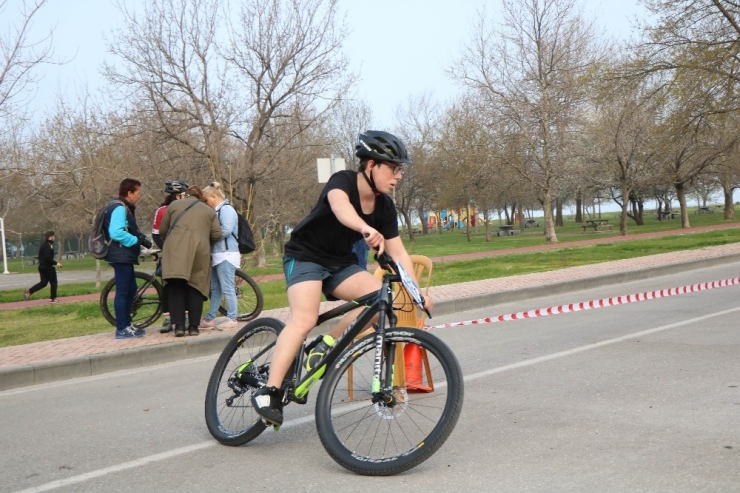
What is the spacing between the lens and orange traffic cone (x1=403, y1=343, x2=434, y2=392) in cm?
438

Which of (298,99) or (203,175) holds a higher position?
(298,99)

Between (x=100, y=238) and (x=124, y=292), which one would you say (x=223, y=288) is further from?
(x=100, y=238)

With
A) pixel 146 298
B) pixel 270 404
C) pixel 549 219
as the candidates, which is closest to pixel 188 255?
pixel 146 298

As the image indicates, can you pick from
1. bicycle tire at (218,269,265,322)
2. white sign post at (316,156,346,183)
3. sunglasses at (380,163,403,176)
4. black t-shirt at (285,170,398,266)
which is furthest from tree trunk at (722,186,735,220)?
sunglasses at (380,163,403,176)

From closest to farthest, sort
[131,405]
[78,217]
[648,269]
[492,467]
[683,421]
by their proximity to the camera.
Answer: [492,467] → [683,421] → [131,405] → [648,269] → [78,217]

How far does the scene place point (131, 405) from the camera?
663 cm

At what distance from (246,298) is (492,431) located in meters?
7.03

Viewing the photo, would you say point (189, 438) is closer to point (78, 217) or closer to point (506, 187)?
point (78, 217)

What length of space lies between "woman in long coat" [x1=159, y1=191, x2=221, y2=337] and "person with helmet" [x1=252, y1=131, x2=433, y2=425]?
4944 millimetres

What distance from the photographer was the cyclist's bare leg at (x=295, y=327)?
469 cm

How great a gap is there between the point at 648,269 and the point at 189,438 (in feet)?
42.8

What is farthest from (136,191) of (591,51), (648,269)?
(591,51)

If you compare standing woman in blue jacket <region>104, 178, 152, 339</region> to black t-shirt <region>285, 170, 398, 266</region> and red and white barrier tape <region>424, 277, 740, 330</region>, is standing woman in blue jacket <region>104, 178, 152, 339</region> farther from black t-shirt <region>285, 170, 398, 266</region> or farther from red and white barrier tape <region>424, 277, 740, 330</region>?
black t-shirt <region>285, 170, 398, 266</region>

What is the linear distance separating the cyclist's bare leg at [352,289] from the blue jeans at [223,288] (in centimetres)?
569
